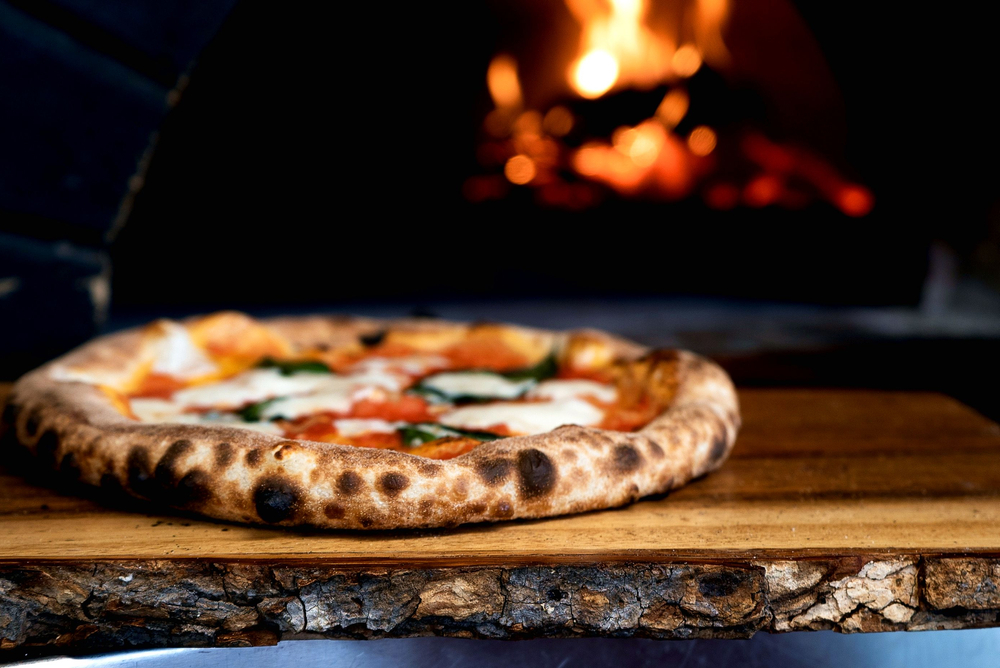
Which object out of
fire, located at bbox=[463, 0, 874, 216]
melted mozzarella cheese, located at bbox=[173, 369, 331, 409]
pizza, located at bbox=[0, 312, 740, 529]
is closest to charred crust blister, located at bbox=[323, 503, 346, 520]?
pizza, located at bbox=[0, 312, 740, 529]

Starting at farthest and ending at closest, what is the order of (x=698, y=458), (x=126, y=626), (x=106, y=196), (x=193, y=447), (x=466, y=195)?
(x=466, y=195)
(x=106, y=196)
(x=698, y=458)
(x=193, y=447)
(x=126, y=626)

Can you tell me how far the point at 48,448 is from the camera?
1.30m

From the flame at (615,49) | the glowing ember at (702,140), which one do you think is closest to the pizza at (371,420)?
the flame at (615,49)

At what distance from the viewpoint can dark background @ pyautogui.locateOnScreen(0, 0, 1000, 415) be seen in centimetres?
380

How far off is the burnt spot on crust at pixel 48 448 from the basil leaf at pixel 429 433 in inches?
20.7

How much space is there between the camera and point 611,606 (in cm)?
104

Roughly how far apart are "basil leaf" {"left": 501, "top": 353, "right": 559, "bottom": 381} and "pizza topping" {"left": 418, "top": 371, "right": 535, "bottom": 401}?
2cm

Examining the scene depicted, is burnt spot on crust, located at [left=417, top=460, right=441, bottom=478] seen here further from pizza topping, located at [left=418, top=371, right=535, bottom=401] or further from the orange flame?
the orange flame

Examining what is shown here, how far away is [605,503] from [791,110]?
348 centimetres

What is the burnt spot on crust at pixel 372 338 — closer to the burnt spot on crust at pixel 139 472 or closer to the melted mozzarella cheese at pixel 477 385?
the melted mozzarella cheese at pixel 477 385

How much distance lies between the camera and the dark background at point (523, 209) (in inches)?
150

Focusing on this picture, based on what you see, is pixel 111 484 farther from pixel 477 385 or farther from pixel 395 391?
pixel 477 385

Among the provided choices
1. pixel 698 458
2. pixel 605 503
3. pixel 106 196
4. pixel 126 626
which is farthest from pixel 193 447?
pixel 106 196

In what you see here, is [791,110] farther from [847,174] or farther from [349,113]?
[349,113]
